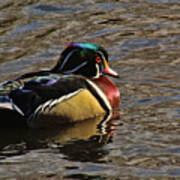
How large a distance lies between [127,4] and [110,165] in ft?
25.0

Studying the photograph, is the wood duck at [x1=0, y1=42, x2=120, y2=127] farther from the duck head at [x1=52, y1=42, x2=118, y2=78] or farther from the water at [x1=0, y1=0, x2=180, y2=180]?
the water at [x1=0, y1=0, x2=180, y2=180]

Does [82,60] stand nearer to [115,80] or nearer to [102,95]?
[102,95]

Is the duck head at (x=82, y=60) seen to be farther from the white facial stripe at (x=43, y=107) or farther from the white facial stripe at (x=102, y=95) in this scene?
the white facial stripe at (x=43, y=107)

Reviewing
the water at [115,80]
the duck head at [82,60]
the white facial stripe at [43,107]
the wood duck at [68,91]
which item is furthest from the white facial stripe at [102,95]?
the white facial stripe at [43,107]

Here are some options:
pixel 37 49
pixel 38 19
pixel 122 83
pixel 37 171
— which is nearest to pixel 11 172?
pixel 37 171

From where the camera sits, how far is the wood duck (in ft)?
30.8

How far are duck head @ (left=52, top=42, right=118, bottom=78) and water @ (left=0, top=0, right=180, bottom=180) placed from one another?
0.64 m

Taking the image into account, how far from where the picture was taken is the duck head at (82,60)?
10.1 m

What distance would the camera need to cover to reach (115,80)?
1154 centimetres

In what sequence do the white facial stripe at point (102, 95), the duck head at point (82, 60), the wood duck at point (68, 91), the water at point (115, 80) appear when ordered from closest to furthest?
the water at point (115, 80) → the wood duck at point (68, 91) → the white facial stripe at point (102, 95) → the duck head at point (82, 60)

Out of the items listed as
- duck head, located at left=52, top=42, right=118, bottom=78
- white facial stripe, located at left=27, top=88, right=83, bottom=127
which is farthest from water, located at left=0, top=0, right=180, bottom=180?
duck head, located at left=52, top=42, right=118, bottom=78

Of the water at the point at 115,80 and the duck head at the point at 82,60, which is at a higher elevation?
the duck head at the point at 82,60

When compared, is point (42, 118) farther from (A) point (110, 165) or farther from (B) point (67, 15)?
(B) point (67, 15)

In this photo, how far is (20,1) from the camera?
15.4 metres
